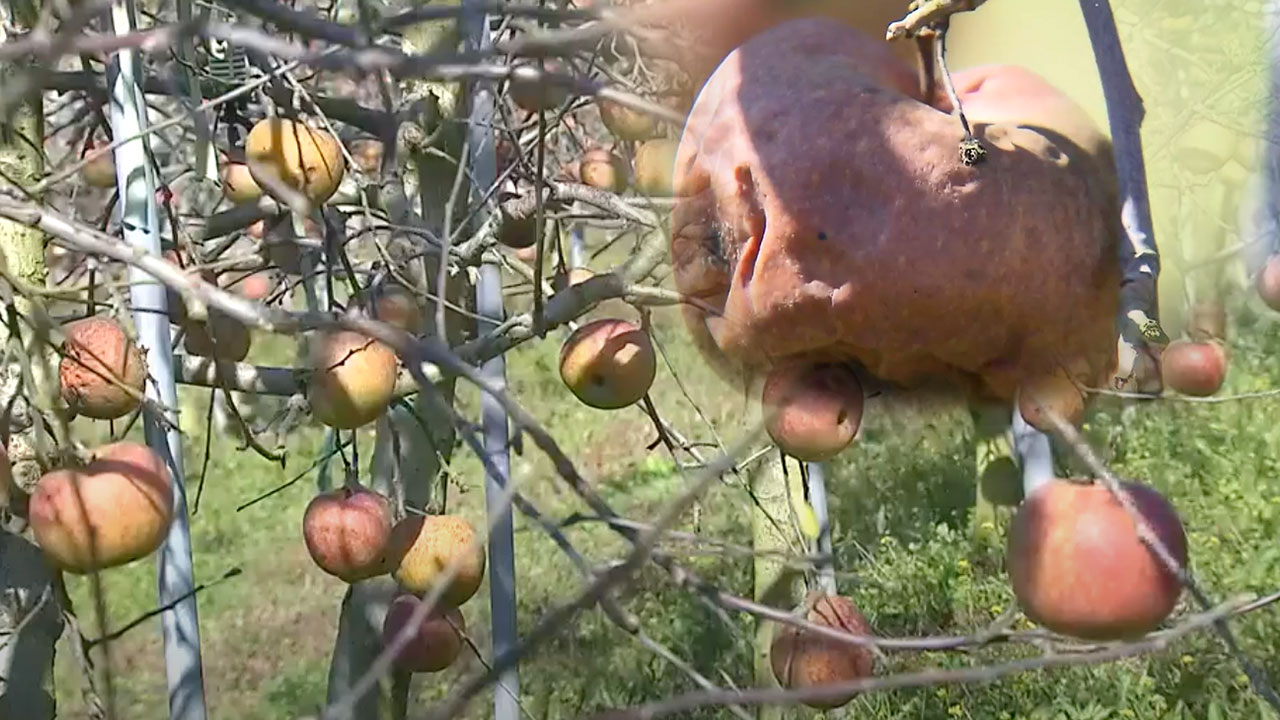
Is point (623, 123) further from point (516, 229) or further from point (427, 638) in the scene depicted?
point (427, 638)

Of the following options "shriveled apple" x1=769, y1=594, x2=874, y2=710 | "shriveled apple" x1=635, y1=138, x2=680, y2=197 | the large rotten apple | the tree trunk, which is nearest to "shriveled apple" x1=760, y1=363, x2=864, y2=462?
the large rotten apple

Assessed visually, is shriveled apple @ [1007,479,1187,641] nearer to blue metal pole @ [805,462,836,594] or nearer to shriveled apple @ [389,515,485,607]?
blue metal pole @ [805,462,836,594]

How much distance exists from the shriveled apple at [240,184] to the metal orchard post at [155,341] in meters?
0.38

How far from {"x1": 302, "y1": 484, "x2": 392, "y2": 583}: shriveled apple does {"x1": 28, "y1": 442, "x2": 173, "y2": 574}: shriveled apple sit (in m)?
0.21

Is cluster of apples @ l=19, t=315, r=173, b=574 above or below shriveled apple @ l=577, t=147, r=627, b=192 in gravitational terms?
above

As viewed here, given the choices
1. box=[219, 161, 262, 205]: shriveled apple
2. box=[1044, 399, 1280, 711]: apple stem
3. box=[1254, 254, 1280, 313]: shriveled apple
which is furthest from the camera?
box=[219, 161, 262, 205]: shriveled apple

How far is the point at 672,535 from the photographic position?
0.61 meters

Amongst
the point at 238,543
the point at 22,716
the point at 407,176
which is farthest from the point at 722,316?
the point at 238,543

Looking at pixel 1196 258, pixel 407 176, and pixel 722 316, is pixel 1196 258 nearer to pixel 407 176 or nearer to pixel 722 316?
pixel 722 316

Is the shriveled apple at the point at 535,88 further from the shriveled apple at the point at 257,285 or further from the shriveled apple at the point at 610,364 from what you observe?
the shriveled apple at the point at 257,285

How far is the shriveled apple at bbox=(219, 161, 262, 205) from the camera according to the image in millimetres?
1343

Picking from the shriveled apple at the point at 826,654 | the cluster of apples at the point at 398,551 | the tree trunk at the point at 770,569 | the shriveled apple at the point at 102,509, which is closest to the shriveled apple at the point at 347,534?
the cluster of apples at the point at 398,551

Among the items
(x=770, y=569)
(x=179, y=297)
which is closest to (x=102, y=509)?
(x=179, y=297)

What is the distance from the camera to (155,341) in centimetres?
92
